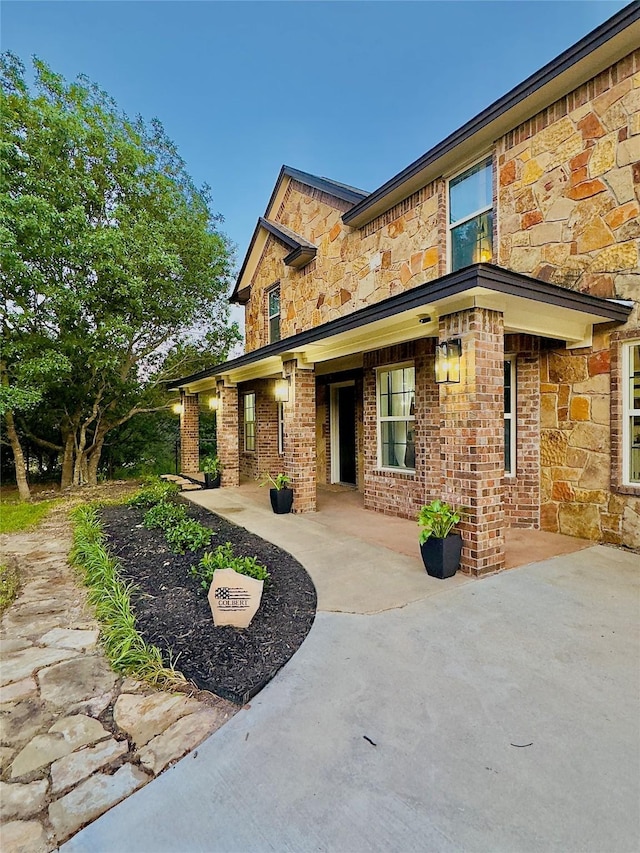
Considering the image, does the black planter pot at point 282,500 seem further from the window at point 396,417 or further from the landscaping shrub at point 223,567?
the landscaping shrub at point 223,567

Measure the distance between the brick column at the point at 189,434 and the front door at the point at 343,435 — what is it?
184 inches

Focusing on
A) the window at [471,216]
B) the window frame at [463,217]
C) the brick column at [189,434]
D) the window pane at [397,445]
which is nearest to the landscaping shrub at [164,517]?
the window pane at [397,445]

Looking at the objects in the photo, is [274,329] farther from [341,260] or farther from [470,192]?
[470,192]

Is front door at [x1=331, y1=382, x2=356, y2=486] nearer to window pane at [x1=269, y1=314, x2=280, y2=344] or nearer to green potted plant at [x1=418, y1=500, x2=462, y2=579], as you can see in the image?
window pane at [x1=269, y1=314, x2=280, y2=344]

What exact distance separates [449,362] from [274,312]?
26.1 ft

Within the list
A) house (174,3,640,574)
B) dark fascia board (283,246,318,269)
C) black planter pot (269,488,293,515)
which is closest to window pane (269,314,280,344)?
dark fascia board (283,246,318,269)

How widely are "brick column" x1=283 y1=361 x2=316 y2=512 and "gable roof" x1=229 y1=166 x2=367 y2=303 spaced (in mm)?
3510

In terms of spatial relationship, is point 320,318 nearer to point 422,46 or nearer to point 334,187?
point 334,187

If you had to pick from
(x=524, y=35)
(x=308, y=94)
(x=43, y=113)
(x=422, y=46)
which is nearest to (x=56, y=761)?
(x=43, y=113)

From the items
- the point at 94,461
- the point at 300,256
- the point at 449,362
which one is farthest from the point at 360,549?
the point at 94,461

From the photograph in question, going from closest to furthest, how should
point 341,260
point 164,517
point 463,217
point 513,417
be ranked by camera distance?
point 513,417
point 463,217
point 164,517
point 341,260

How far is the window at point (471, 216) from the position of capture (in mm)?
6102

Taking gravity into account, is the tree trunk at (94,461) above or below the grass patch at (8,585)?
above

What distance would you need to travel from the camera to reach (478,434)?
4145 millimetres
